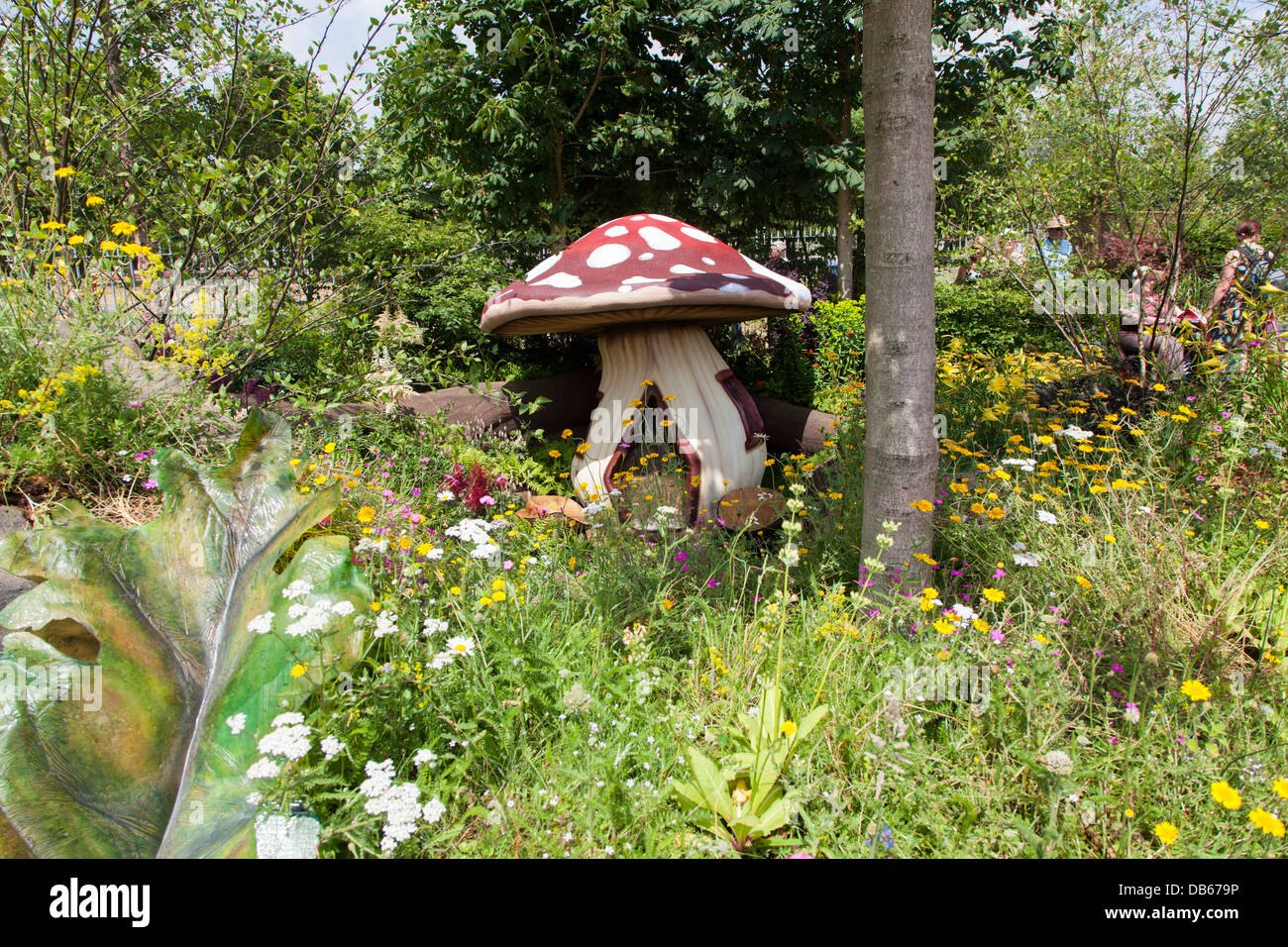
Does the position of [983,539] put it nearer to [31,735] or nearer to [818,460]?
[818,460]

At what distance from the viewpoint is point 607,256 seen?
13.4ft

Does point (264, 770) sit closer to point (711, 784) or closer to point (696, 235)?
point (711, 784)

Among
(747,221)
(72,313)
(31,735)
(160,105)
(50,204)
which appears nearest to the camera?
(31,735)

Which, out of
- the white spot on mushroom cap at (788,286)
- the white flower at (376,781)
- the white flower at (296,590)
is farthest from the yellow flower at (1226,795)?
the white spot on mushroom cap at (788,286)

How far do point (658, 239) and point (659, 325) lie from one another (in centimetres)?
63

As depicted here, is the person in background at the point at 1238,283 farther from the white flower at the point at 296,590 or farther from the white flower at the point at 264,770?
the white flower at the point at 264,770

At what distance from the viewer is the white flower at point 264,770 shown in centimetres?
123

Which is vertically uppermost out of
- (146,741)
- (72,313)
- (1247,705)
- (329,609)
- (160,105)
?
(160,105)

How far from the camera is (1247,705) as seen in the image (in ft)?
5.91

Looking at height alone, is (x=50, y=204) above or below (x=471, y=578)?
above

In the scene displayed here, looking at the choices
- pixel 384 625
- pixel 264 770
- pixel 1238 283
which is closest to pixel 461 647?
pixel 384 625

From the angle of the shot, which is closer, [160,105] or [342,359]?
[160,105]

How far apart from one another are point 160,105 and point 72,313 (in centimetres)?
149

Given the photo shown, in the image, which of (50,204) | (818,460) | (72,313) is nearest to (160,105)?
(50,204)
